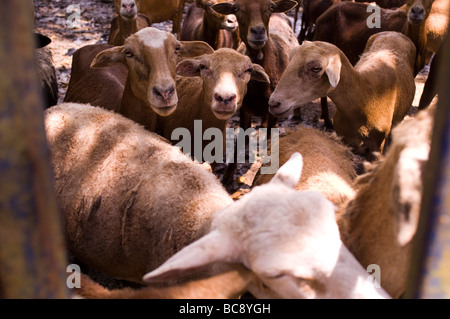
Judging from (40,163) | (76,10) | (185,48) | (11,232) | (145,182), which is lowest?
(76,10)

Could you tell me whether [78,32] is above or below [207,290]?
below

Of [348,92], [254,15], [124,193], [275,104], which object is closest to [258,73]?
[275,104]

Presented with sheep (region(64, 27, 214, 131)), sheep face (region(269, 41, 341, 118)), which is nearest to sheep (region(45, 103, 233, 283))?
sheep (region(64, 27, 214, 131))

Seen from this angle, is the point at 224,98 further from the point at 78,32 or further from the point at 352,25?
the point at 78,32

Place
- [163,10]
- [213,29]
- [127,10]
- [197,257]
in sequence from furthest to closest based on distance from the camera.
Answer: [163,10] → [213,29] → [127,10] → [197,257]

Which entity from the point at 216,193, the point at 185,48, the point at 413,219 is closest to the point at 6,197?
the point at 413,219

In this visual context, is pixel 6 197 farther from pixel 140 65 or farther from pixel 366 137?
pixel 366 137

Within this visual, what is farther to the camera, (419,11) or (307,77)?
(419,11)

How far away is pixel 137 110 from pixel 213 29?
3611 mm

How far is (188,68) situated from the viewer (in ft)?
15.8

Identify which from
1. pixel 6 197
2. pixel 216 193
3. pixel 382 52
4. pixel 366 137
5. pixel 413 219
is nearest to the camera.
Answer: pixel 6 197

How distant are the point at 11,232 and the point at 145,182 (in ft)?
7.47

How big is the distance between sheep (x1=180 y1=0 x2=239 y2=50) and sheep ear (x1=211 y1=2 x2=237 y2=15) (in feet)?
2.40

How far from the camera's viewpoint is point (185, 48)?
199 inches
